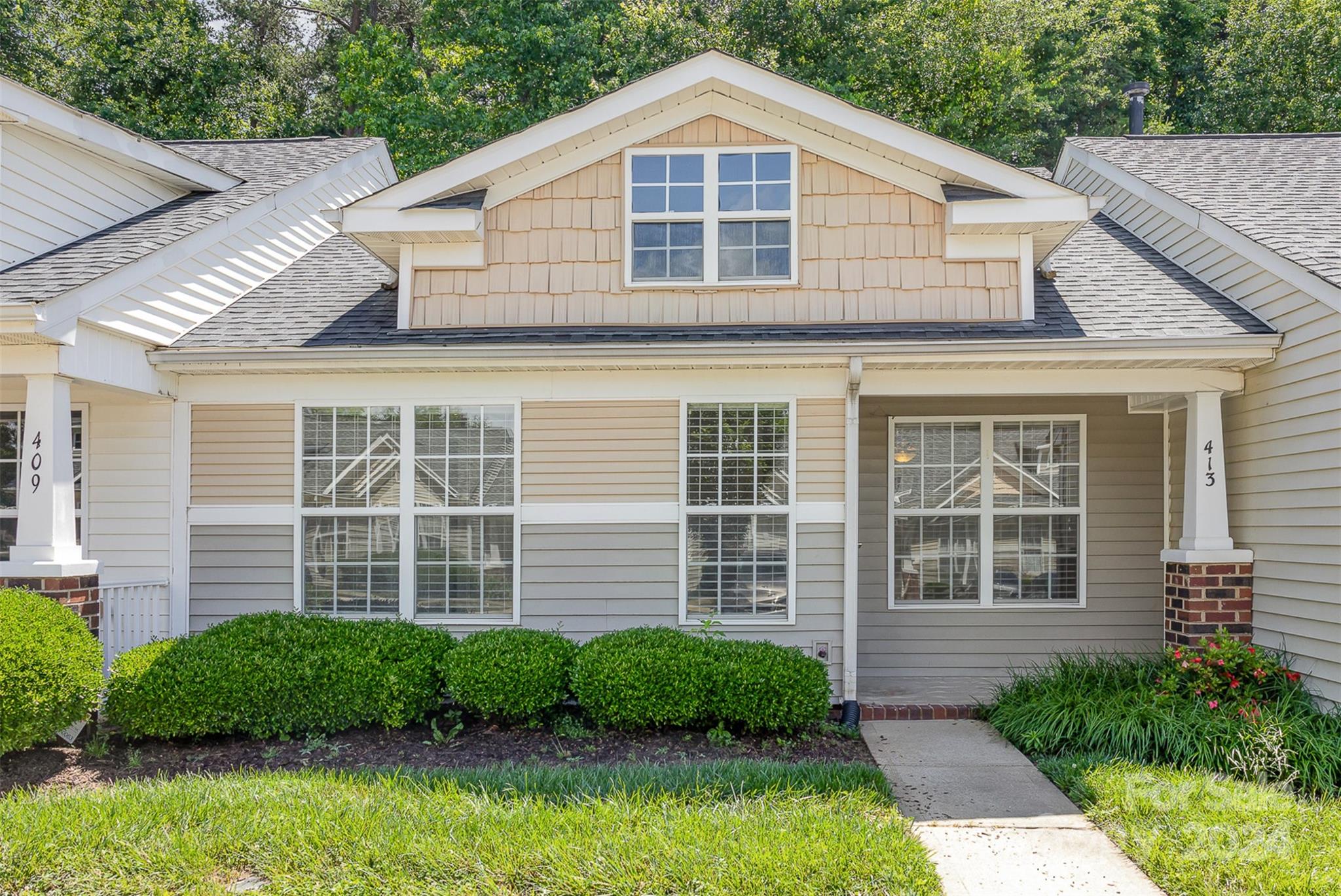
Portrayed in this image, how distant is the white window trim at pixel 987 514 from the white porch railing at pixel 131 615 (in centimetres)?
591

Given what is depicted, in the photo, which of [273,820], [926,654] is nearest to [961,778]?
[926,654]

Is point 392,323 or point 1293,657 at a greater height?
point 392,323

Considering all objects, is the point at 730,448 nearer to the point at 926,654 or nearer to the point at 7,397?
the point at 926,654

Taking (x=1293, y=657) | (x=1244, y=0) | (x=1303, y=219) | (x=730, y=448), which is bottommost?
(x=1293, y=657)

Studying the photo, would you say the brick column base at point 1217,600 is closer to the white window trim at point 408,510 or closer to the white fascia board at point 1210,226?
the white fascia board at point 1210,226

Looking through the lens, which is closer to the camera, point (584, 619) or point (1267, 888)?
point (1267, 888)

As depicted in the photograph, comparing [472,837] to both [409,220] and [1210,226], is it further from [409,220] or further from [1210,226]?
[1210,226]

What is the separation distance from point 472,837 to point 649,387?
3.66 metres

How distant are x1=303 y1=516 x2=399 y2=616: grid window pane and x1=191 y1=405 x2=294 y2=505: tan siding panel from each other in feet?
1.43

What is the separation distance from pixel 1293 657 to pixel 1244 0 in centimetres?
1696

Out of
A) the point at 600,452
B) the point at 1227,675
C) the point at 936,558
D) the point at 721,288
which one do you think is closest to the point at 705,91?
the point at 721,288

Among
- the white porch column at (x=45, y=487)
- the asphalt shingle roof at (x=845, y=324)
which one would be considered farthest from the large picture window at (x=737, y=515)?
the white porch column at (x=45, y=487)

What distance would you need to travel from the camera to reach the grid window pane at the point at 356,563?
7.18 metres

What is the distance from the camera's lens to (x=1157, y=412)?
7934 millimetres
